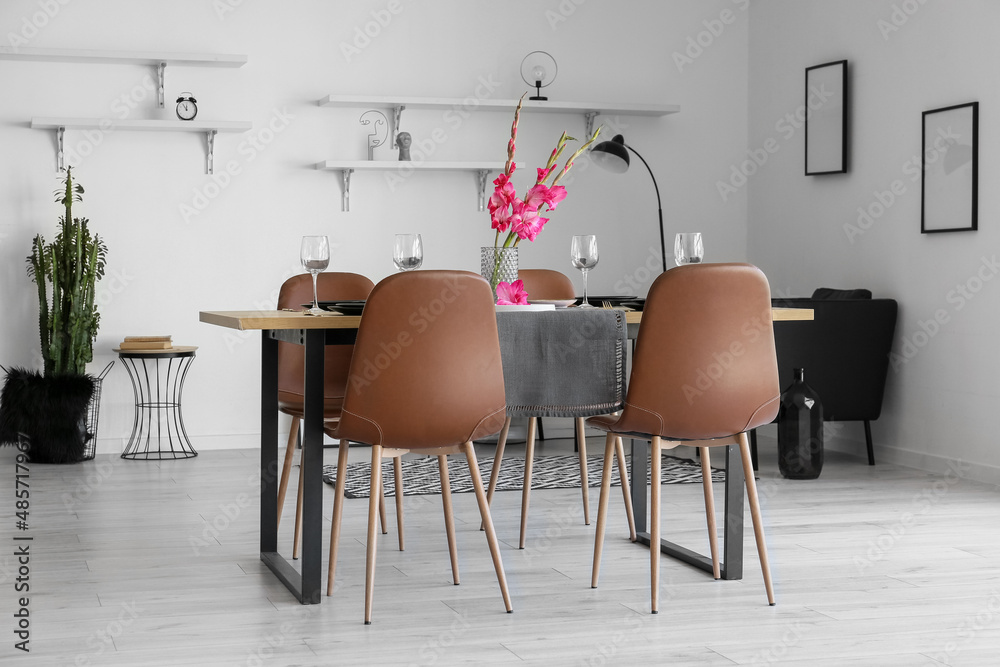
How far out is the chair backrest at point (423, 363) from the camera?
250cm

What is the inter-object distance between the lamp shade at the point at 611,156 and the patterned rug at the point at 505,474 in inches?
55.5

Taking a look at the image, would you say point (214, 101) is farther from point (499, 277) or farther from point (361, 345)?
point (361, 345)

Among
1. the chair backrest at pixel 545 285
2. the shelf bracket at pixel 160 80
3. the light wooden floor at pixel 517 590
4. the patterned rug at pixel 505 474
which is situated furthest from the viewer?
the shelf bracket at pixel 160 80

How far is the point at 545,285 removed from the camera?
3.91m

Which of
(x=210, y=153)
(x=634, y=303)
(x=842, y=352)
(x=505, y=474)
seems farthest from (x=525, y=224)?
(x=210, y=153)

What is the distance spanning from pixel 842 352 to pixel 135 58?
A: 3.48 metres

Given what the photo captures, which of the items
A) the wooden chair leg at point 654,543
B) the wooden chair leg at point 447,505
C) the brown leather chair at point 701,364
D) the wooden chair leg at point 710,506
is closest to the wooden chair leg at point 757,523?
the brown leather chair at point 701,364

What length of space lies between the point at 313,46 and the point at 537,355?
3234 mm

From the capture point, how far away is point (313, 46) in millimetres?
5473

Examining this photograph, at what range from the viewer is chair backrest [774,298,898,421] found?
4.74 metres

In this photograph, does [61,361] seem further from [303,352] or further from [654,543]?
[654,543]

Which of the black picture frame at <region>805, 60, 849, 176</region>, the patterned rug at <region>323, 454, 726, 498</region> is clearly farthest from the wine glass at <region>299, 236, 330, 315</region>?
the black picture frame at <region>805, 60, 849, 176</region>

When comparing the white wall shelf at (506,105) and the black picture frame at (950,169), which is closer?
the black picture frame at (950,169)

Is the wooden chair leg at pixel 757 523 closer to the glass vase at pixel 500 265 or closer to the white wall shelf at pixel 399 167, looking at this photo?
the glass vase at pixel 500 265
